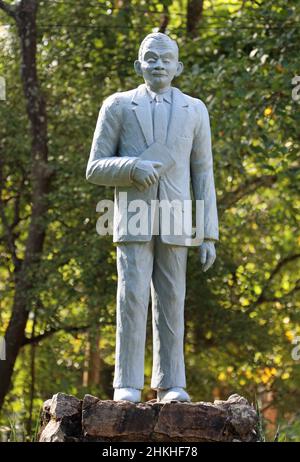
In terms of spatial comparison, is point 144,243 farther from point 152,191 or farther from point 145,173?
point 145,173

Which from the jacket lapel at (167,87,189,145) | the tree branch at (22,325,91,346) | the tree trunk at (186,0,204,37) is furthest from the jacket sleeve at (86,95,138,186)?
the tree trunk at (186,0,204,37)

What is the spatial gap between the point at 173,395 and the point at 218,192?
820 centimetres

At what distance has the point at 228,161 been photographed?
50.6ft

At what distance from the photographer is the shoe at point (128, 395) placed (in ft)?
28.6

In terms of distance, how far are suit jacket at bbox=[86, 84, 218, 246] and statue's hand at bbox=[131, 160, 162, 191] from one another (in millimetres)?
66

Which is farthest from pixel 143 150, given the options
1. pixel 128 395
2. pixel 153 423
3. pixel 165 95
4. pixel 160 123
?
pixel 153 423

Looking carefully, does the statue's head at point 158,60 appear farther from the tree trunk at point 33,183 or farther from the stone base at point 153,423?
the tree trunk at point 33,183

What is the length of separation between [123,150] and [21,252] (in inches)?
401

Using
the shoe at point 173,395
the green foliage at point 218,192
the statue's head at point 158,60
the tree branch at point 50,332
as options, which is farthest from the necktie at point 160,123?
the tree branch at point 50,332

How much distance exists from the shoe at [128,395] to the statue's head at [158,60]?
7.09ft

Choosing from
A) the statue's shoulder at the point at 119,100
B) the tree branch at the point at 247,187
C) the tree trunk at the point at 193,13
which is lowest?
the statue's shoulder at the point at 119,100

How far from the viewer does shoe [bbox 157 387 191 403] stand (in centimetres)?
880
